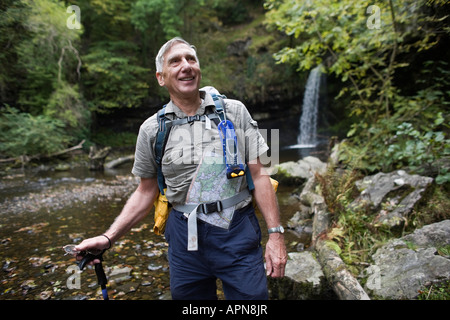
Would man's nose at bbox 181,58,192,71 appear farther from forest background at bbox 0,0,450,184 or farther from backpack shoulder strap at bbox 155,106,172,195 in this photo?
forest background at bbox 0,0,450,184

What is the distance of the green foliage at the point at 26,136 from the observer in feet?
42.2

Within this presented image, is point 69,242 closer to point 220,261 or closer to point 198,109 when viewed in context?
point 220,261

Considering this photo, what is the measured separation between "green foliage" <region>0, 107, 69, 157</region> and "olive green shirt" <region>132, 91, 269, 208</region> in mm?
13942

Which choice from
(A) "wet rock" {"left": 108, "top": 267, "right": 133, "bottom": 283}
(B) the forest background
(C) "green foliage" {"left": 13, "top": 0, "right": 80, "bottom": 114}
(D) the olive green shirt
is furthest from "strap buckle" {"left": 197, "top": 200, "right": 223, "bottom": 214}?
(C) "green foliage" {"left": 13, "top": 0, "right": 80, "bottom": 114}

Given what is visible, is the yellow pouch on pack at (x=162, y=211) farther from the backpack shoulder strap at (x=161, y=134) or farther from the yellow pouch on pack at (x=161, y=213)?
the backpack shoulder strap at (x=161, y=134)

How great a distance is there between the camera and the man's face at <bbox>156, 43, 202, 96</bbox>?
6.29 ft

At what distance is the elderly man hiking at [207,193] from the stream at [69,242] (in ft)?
6.02

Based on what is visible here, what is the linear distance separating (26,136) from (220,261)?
14613 millimetres

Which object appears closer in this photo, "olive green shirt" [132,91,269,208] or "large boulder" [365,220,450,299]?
"olive green shirt" [132,91,269,208]

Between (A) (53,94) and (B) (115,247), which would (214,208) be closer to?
(B) (115,247)

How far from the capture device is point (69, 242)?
4988 mm

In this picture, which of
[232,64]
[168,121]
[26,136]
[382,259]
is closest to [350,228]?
[382,259]
